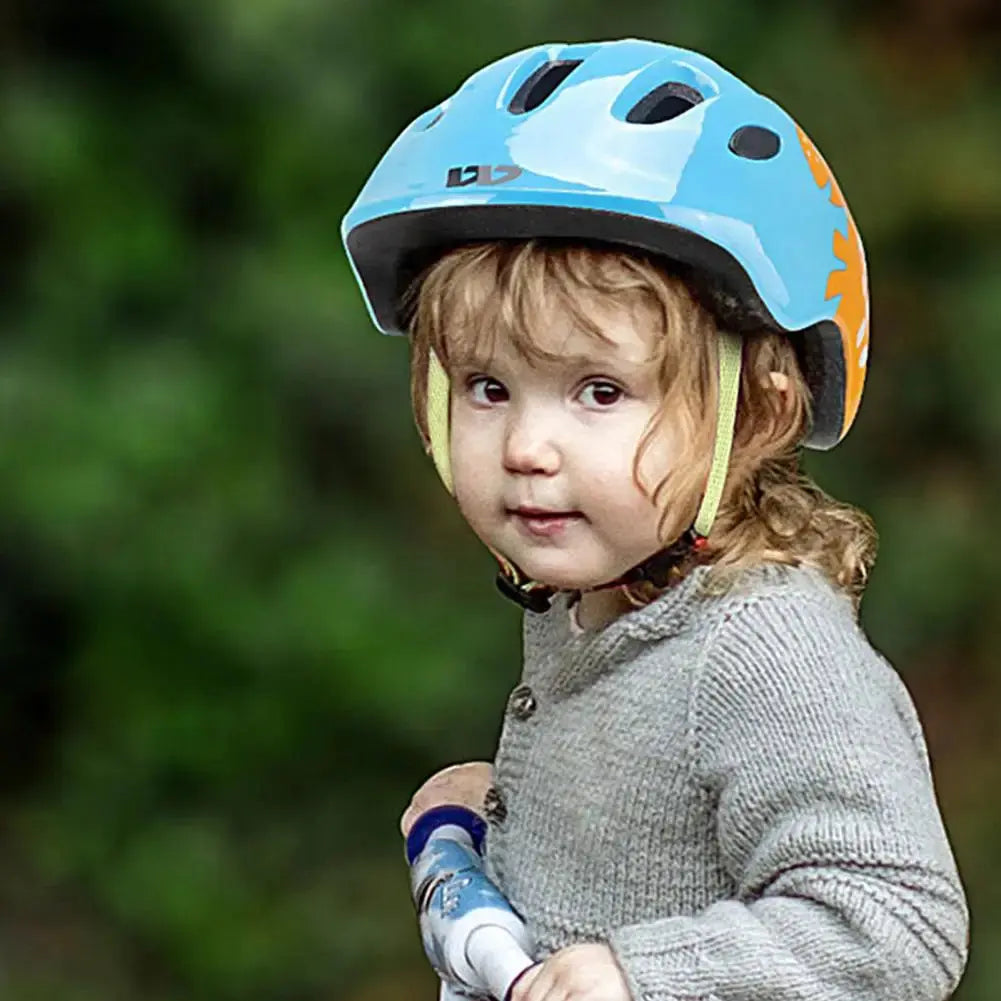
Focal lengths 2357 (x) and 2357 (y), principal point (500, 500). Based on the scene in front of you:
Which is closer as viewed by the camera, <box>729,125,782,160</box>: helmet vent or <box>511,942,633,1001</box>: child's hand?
<box>511,942,633,1001</box>: child's hand

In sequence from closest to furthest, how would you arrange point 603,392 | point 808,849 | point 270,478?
→ 1. point 808,849
2. point 603,392
3. point 270,478

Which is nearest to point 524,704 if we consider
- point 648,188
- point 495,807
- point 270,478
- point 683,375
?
point 495,807

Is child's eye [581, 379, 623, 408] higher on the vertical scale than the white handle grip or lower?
higher

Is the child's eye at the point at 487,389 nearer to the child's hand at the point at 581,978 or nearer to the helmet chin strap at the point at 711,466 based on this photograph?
the helmet chin strap at the point at 711,466

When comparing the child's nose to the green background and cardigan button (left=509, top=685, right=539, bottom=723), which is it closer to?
cardigan button (left=509, top=685, right=539, bottom=723)

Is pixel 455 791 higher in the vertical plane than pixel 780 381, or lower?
lower

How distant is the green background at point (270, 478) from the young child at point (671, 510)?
79.0 inches

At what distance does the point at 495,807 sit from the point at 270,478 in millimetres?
2059

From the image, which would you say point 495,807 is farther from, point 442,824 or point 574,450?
point 574,450

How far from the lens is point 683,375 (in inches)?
60.8

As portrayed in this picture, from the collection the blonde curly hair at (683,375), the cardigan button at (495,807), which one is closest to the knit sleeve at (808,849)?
A: the blonde curly hair at (683,375)

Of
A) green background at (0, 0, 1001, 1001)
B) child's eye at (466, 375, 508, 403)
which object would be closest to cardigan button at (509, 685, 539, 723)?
child's eye at (466, 375, 508, 403)

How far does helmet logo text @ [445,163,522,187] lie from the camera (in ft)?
5.02

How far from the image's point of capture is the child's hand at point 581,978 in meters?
1.47
